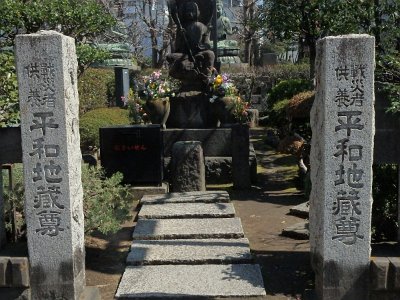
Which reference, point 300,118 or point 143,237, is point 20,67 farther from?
point 300,118

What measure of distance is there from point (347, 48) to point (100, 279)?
3.21 meters

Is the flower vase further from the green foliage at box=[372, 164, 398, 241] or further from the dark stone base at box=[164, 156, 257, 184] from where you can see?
the green foliage at box=[372, 164, 398, 241]

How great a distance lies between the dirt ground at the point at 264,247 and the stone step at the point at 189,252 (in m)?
0.19

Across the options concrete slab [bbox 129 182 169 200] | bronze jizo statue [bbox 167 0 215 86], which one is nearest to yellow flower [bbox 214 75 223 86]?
bronze jizo statue [bbox 167 0 215 86]

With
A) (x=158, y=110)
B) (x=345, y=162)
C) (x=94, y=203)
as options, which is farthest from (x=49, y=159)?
(x=158, y=110)

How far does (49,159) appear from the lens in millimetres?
4277

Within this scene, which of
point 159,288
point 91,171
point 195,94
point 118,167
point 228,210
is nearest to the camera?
point 159,288

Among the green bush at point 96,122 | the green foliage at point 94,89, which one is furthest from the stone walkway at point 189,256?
the green foliage at point 94,89

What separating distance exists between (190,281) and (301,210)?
2915 millimetres

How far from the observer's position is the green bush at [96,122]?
11134 mm

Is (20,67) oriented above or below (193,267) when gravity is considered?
above

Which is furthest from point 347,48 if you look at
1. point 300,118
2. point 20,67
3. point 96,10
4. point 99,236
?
point 96,10

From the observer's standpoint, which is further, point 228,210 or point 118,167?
point 118,167

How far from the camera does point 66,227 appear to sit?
4.35 m
